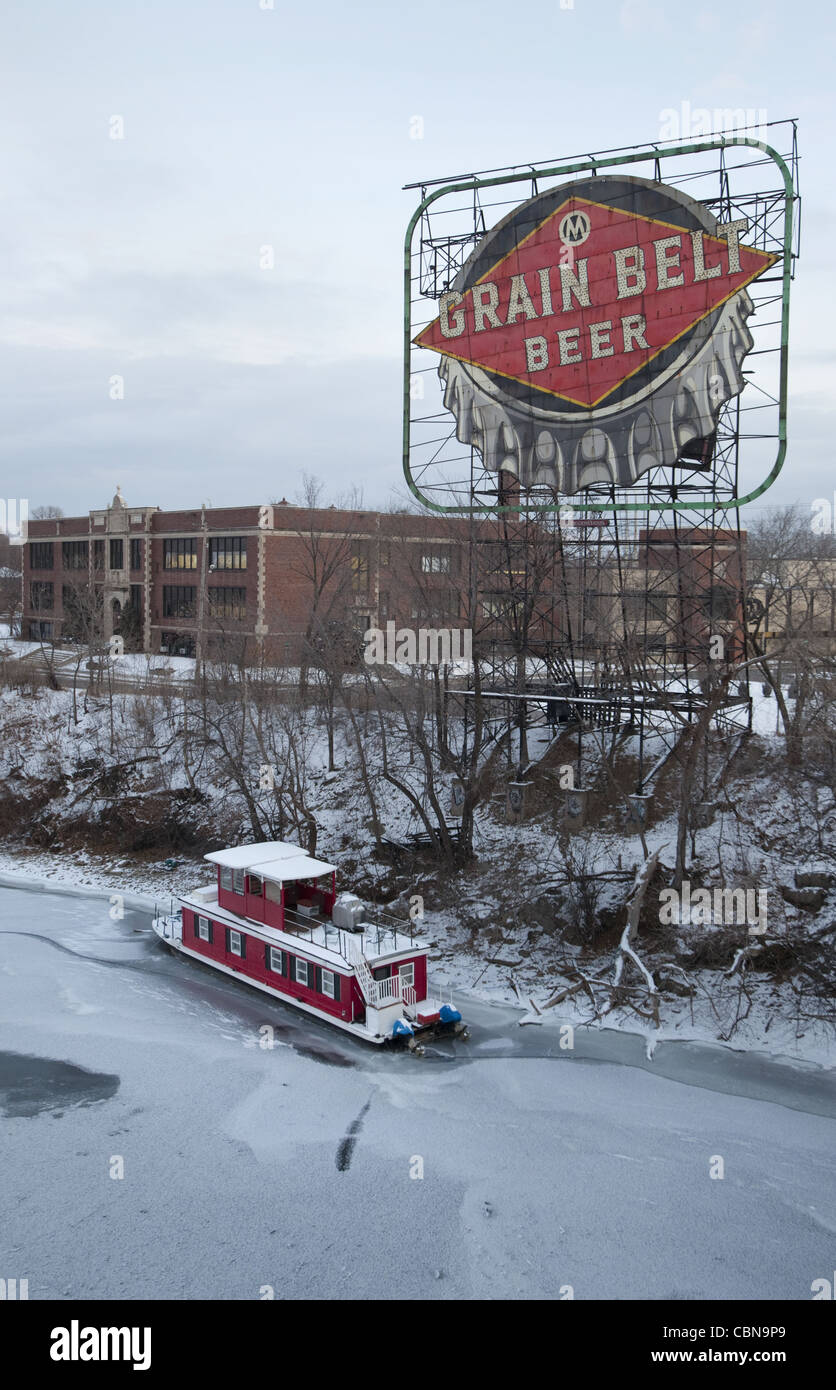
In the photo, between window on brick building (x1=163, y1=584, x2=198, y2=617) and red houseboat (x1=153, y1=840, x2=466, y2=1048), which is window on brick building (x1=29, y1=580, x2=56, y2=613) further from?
red houseboat (x1=153, y1=840, x2=466, y2=1048)

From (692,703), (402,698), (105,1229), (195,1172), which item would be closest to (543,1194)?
(195,1172)

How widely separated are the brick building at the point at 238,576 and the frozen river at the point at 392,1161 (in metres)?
15.4

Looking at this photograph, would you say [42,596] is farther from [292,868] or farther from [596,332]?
[292,868]

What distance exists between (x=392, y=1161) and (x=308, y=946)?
674 centimetres

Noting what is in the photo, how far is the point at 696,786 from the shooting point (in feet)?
88.9

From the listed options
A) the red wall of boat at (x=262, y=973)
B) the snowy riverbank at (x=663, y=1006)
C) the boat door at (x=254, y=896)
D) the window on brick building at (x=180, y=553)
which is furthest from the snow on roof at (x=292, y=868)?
the window on brick building at (x=180, y=553)

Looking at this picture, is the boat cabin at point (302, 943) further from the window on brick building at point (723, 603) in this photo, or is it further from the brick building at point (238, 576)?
the window on brick building at point (723, 603)

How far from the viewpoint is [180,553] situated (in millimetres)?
58281

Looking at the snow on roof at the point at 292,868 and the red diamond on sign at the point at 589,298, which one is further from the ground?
the red diamond on sign at the point at 589,298

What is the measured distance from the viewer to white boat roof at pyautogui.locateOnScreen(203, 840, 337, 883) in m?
22.2

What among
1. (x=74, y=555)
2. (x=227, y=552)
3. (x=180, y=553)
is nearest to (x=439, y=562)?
(x=227, y=552)

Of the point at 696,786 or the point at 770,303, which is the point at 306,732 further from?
the point at 770,303

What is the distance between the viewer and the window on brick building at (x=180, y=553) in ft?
188
